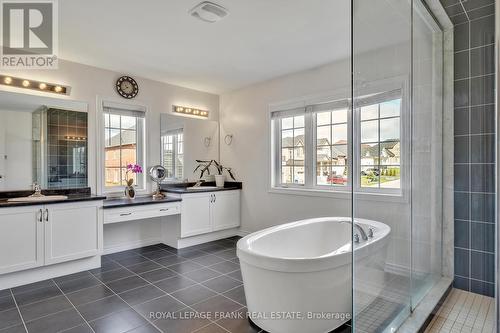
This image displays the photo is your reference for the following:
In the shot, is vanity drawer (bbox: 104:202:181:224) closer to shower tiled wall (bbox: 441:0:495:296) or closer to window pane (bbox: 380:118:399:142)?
window pane (bbox: 380:118:399:142)

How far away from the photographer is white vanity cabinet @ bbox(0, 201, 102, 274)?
A: 275 cm

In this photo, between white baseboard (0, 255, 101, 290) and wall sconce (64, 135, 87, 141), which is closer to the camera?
white baseboard (0, 255, 101, 290)

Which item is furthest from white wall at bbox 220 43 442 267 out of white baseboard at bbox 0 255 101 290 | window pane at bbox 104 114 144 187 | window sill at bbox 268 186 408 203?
white baseboard at bbox 0 255 101 290

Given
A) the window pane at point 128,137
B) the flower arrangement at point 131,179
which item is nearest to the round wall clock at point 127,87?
the window pane at point 128,137

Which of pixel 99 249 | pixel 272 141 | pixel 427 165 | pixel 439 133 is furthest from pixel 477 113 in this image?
pixel 99 249

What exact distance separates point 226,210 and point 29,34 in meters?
3.26

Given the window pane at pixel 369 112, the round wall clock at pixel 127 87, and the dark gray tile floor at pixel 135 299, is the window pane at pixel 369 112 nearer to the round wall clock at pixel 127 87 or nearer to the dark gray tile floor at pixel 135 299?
the dark gray tile floor at pixel 135 299

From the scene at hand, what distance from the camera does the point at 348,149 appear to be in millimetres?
3580

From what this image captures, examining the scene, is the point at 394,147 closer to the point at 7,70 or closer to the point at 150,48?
the point at 150,48

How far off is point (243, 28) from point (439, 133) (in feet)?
6.85

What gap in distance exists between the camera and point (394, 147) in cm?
188

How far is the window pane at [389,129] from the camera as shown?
71.4 inches

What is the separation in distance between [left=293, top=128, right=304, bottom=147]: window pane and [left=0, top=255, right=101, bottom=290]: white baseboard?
9.74 ft

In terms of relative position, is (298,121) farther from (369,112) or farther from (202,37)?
(369,112)
